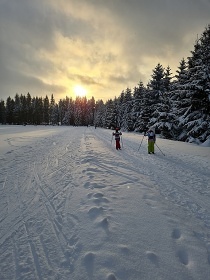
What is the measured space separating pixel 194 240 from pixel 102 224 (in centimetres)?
170

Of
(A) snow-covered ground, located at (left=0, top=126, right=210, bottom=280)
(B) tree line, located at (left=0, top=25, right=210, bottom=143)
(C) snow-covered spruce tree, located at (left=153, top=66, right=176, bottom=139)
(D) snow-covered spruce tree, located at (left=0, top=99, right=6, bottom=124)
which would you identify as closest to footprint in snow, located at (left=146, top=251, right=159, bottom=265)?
(A) snow-covered ground, located at (left=0, top=126, right=210, bottom=280)

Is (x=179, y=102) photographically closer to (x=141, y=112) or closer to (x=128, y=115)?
(x=141, y=112)

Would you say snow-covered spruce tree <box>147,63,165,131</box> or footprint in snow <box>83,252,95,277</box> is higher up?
snow-covered spruce tree <box>147,63,165,131</box>

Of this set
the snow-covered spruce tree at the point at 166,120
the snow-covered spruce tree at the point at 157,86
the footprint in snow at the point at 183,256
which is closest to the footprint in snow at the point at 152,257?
the footprint in snow at the point at 183,256

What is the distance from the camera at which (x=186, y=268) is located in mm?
2746

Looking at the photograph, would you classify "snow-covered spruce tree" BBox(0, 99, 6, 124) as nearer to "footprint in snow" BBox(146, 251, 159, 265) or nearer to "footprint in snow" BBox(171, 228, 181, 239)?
"footprint in snow" BBox(171, 228, 181, 239)

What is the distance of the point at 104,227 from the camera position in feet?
12.2

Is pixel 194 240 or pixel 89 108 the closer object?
pixel 194 240

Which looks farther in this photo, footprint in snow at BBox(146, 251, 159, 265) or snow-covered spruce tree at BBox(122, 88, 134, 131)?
snow-covered spruce tree at BBox(122, 88, 134, 131)

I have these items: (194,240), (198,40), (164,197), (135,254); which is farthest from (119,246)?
(198,40)

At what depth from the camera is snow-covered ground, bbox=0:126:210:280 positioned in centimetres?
271

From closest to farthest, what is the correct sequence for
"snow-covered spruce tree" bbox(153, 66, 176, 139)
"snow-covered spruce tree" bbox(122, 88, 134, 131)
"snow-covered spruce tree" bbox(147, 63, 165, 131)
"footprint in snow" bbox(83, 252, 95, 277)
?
"footprint in snow" bbox(83, 252, 95, 277), "snow-covered spruce tree" bbox(153, 66, 176, 139), "snow-covered spruce tree" bbox(147, 63, 165, 131), "snow-covered spruce tree" bbox(122, 88, 134, 131)

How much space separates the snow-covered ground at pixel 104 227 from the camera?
2711 millimetres

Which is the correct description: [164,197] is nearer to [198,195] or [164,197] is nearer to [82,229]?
[198,195]
